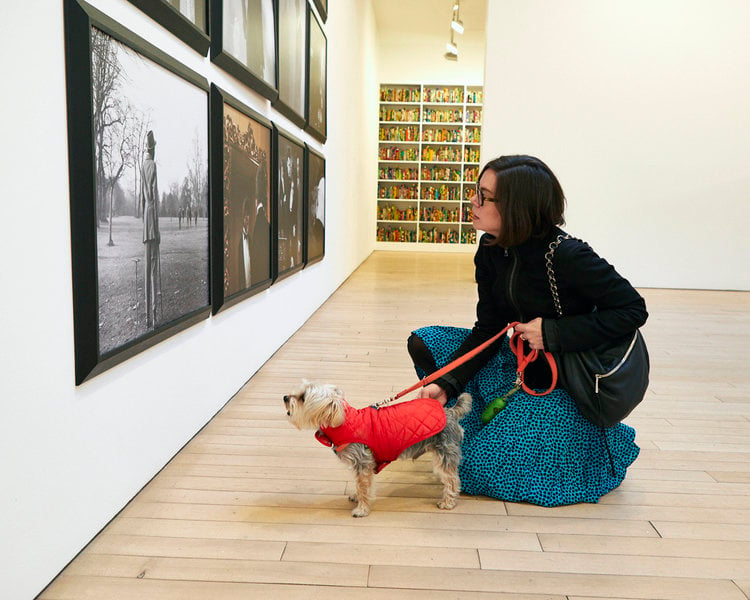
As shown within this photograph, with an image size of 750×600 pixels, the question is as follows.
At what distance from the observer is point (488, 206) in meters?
2.05

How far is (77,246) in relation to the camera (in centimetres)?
165

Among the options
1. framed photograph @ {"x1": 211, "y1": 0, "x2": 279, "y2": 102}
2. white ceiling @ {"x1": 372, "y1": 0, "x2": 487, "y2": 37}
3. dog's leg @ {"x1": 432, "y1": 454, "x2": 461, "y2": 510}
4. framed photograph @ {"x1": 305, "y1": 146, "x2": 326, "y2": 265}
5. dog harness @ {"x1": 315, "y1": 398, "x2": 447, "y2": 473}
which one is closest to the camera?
dog harness @ {"x1": 315, "y1": 398, "x2": 447, "y2": 473}

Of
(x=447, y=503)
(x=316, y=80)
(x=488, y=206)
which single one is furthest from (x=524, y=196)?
(x=316, y=80)

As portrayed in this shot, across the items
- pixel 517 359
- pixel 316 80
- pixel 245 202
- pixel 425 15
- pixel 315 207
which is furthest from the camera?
pixel 425 15

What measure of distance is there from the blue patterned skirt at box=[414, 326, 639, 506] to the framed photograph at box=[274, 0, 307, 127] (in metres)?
2.53

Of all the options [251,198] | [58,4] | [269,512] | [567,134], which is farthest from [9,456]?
[567,134]

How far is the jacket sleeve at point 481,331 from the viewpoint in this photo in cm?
226

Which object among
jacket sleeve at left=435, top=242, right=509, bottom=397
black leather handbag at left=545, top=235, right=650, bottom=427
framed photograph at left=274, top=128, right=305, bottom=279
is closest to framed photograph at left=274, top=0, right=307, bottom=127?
framed photograph at left=274, top=128, right=305, bottom=279

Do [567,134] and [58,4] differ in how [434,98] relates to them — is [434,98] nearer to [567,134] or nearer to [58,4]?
[567,134]

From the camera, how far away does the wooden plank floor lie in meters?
1.62

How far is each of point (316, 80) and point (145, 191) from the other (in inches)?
144

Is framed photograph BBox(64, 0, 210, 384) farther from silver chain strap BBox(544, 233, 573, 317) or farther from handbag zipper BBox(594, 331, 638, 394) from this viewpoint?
handbag zipper BBox(594, 331, 638, 394)

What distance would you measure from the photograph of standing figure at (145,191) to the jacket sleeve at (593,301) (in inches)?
49.7

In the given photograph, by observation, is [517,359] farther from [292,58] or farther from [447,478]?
[292,58]
